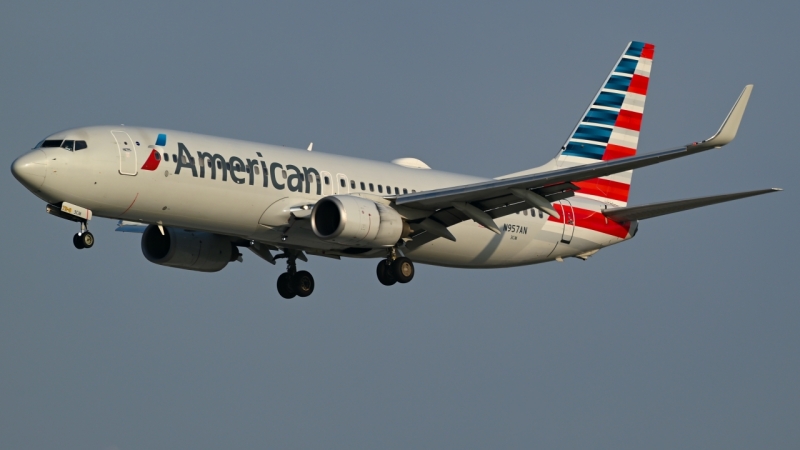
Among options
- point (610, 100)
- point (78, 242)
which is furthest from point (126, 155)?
point (610, 100)

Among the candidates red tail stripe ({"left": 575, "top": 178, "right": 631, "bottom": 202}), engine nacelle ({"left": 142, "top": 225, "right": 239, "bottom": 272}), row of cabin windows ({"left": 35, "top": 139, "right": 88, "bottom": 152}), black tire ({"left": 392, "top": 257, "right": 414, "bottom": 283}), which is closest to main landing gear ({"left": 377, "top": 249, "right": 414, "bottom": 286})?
black tire ({"left": 392, "top": 257, "right": 414, "bottom": 283})

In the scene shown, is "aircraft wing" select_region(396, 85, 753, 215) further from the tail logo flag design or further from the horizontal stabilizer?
the tail logo flag design

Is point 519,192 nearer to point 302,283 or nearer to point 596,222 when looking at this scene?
point 596,222

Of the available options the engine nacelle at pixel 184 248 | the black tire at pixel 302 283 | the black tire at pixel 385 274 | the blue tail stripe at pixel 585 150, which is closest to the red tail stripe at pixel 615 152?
the blue tail stripe at pixel 585 150

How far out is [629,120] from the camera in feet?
182

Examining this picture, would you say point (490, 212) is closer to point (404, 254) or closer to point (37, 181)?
point (404, 254)

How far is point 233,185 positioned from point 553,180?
33.2 feet

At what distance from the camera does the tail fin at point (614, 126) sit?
5397 centimetres

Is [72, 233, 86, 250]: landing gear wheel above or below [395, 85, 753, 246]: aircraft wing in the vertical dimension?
below

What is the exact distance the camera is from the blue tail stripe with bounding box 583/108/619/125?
5481cm

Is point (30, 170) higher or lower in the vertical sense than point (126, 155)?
lower

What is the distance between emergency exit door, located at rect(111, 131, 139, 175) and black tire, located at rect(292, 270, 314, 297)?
1066 centimetres

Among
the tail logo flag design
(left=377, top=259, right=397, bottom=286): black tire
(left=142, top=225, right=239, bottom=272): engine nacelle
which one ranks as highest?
the tail logo flag design

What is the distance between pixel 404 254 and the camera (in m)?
46.6
